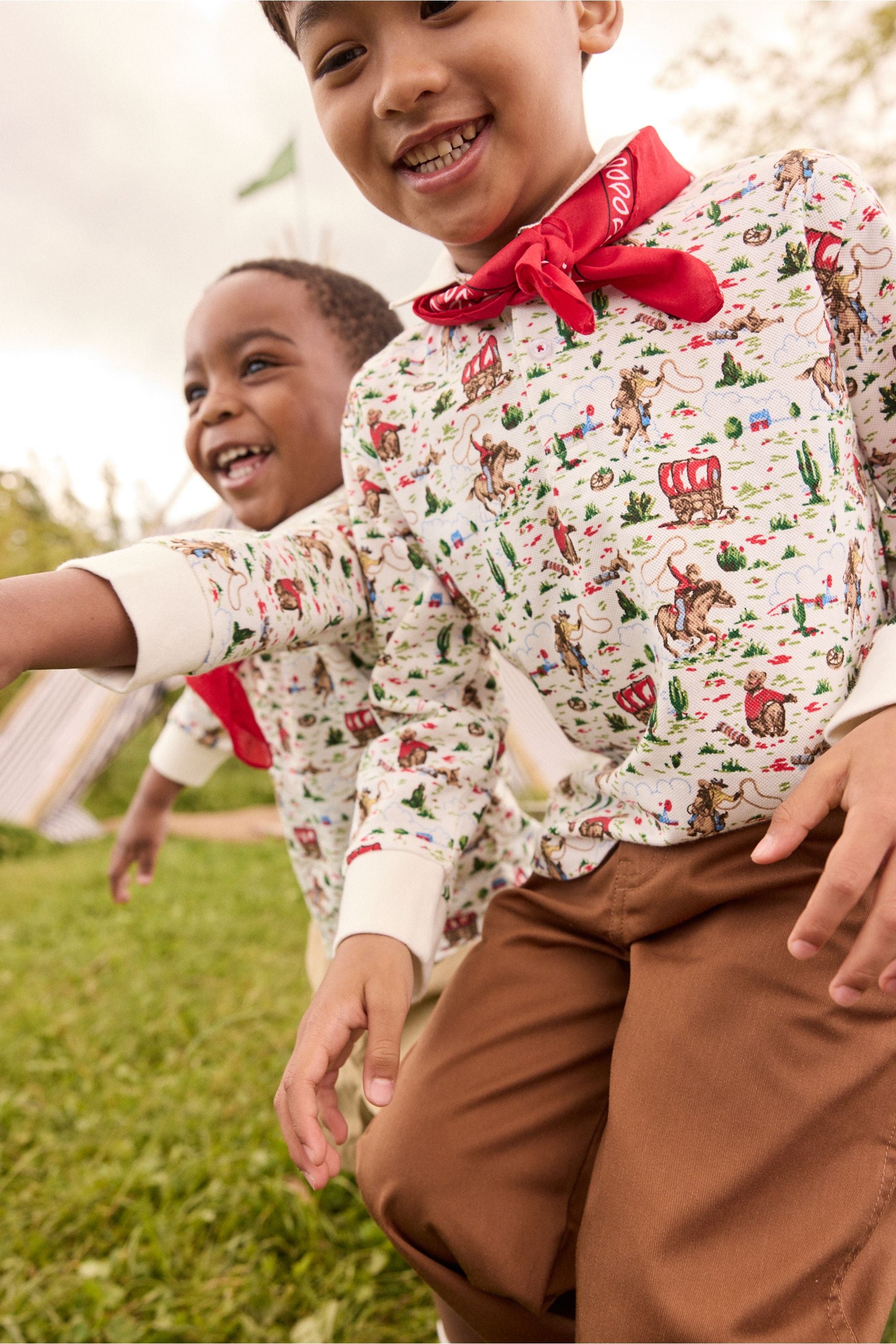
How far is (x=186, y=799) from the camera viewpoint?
603 cm

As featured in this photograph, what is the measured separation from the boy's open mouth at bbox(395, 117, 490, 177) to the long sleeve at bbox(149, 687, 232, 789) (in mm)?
1147

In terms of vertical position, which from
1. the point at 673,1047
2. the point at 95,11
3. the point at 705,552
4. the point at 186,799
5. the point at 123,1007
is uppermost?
the point at 95,11

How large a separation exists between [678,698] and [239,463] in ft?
2.99

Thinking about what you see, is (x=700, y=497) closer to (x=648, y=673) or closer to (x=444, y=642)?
(x=648, y=673)

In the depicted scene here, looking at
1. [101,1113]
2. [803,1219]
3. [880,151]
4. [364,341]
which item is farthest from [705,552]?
[880,151]

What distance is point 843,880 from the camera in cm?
74

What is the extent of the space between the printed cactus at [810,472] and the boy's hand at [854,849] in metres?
0.24

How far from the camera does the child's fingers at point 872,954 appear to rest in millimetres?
731

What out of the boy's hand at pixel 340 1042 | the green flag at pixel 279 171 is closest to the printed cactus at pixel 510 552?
the boy's hand at pixel 340 1042

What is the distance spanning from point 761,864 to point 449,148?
801mm

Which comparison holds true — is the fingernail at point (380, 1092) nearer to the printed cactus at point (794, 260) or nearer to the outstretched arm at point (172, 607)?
the outstretched arm at point (172, 607)

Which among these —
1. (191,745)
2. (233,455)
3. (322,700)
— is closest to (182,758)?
(191,745)

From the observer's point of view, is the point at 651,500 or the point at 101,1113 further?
the point at 101,1113

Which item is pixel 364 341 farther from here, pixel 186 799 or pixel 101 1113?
pixel 186 799
